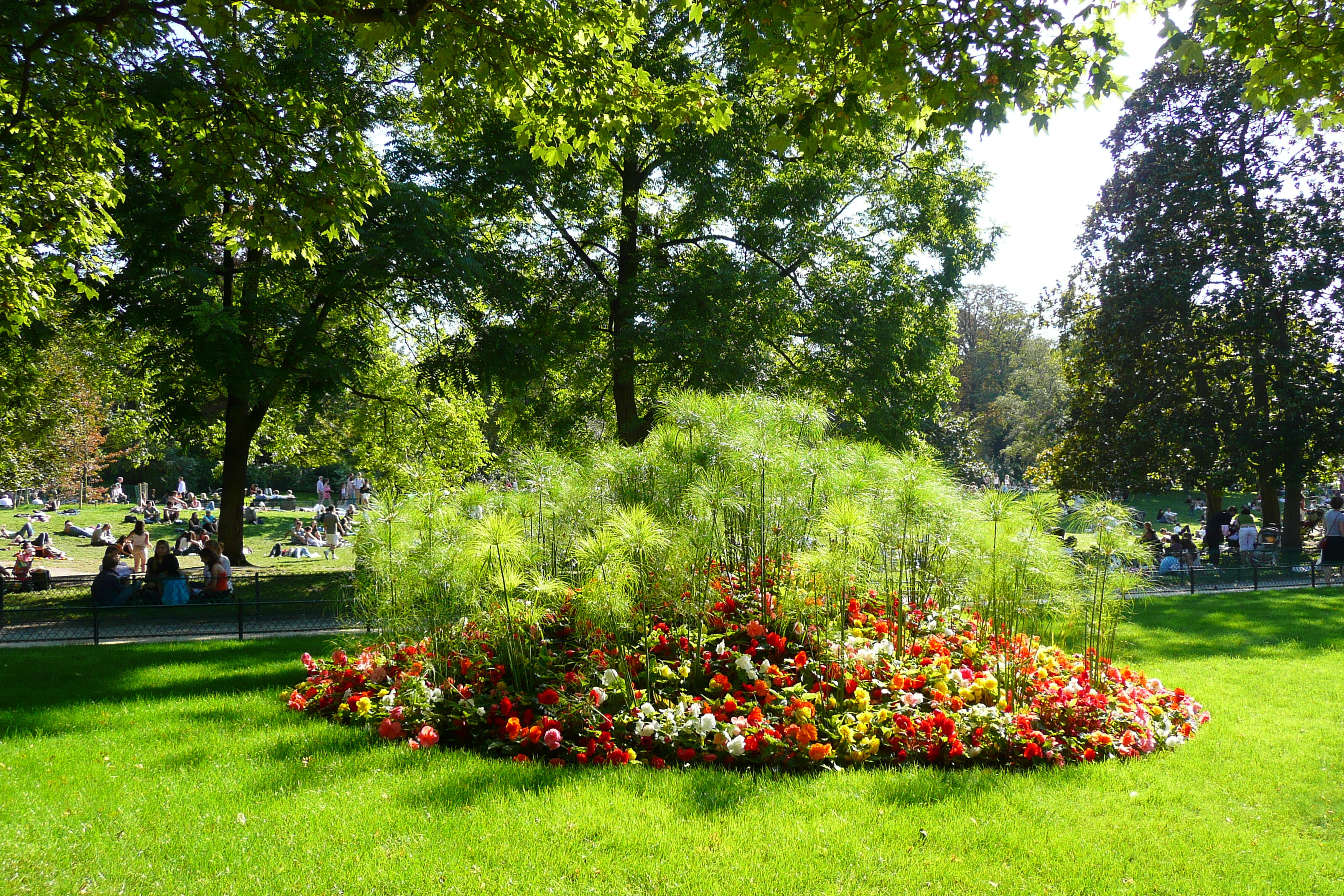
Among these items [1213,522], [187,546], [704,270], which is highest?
[704,270]

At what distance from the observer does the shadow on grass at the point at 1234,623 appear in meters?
10.0

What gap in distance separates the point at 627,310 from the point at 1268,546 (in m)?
17.7

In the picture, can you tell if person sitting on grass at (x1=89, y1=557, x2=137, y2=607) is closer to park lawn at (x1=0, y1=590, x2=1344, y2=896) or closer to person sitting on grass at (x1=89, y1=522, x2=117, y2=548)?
park lawn at (x1=0, y1=590, x2=1344, y2=896)

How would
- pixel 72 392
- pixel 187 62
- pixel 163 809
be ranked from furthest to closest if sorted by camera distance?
pixel 72 392 → pixel 187 62 → pixel 163 809

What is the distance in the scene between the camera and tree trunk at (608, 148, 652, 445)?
46.2 feet

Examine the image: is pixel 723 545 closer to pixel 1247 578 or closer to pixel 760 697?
pixel 760 697

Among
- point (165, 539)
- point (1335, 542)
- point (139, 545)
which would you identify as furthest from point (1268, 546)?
point (165, 539)

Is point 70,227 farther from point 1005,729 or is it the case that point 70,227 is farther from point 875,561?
point 1005,729

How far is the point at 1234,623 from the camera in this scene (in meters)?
11.6

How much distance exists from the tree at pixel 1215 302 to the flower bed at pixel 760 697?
643 inches

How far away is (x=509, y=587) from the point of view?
6.14 m

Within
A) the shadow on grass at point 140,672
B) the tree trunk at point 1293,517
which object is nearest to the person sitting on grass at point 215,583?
the shadow on grass at point 140,672

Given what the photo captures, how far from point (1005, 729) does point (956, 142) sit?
4224mm

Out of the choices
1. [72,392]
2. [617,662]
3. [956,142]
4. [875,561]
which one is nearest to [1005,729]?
[875,561]
